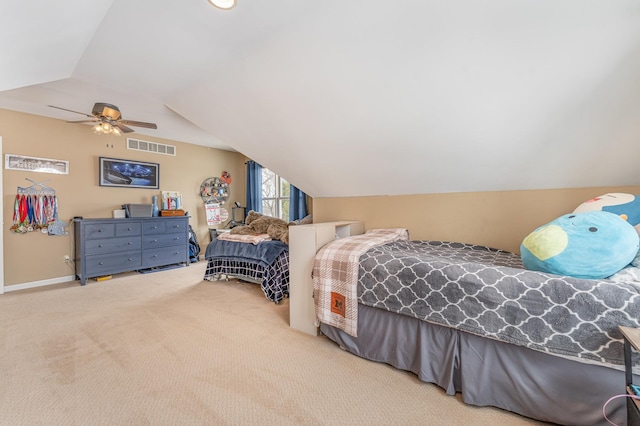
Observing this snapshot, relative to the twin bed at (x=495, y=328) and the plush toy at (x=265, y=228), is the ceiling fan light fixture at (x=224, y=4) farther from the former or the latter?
the plush toy at (x=265, y=228)

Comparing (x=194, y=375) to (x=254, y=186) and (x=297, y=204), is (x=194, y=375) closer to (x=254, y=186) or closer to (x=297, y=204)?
(x=297, y=204)

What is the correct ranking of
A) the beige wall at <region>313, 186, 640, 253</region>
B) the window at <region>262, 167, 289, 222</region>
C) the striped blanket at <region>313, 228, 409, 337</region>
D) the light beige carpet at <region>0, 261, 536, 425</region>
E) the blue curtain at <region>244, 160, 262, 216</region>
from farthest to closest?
the blue curtain at <region>244, 160, 262, 216</region> < the window at <region>262, 167, 289, 222</region> < the beige wall at <region>313, 186, 640, 253</region> < the striped blanket at <region>313, 228, 409, 337</region> < the light beige carpet at <region>0, 261, 536, 425</region>

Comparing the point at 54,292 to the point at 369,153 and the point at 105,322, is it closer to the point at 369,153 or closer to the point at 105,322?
the point at 105,322

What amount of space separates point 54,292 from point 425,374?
172 inches

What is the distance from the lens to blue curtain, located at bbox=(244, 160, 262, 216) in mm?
5801

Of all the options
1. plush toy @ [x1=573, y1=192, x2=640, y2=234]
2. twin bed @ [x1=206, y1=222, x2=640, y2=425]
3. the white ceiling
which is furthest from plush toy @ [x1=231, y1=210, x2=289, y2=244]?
plush toy @ [x1=573, y1=192, x2=640, y2=234]

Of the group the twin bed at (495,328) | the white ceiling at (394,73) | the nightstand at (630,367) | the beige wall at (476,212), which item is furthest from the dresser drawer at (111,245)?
the nightstand at (630,367)

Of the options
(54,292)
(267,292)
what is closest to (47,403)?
(267,292)

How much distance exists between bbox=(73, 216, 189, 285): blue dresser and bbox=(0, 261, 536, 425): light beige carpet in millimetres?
1111

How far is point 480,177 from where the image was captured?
7.65 ft

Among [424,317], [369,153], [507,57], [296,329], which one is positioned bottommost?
[296,329]

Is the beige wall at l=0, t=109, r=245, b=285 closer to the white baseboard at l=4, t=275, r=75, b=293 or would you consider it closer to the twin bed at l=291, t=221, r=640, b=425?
the white baseboard at l=4, t=275, r=75, b=293

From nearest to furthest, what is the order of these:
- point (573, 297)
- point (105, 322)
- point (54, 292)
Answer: point (573, 297)
point (105, 322)
point (54, 292)

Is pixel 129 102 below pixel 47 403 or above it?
above
